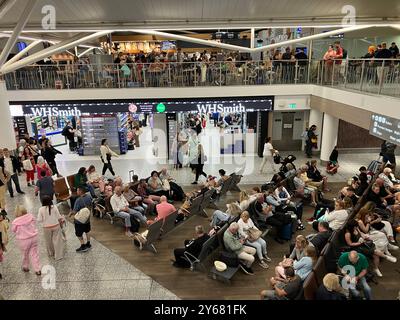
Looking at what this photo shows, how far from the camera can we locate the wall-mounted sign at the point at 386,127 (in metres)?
9.43

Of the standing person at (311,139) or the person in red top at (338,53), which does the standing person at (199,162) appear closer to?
the standing person at (311,139)

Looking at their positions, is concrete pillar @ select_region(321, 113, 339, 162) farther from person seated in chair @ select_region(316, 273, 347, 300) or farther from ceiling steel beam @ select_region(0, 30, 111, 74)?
person seated in chair @ select_region(316, 273, 347, 300)

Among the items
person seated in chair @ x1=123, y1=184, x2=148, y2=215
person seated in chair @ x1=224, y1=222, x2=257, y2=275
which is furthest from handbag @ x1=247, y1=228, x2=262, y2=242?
person seated in chair @ x1=123, y1=184, x2=148, y2=215

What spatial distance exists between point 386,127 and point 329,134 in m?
5.87

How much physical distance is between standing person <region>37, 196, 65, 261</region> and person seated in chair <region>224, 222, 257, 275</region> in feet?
12.6

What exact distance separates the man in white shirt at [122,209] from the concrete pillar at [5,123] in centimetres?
518

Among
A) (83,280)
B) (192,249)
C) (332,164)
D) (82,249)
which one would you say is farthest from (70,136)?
(332,164)

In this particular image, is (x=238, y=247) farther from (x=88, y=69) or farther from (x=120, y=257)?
(x=88, y=69)

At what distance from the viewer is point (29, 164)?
42.3ft

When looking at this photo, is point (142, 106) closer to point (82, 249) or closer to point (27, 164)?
point (27, 164)

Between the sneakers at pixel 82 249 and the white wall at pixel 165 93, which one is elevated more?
the white wall at pixel 165 93

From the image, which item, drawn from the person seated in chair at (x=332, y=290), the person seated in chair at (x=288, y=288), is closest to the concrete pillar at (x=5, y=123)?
the person seated in chair at (x=288, y=288)

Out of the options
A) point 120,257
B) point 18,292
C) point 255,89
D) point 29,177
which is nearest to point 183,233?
point 120,257

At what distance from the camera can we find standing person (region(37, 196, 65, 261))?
24.6 feet
